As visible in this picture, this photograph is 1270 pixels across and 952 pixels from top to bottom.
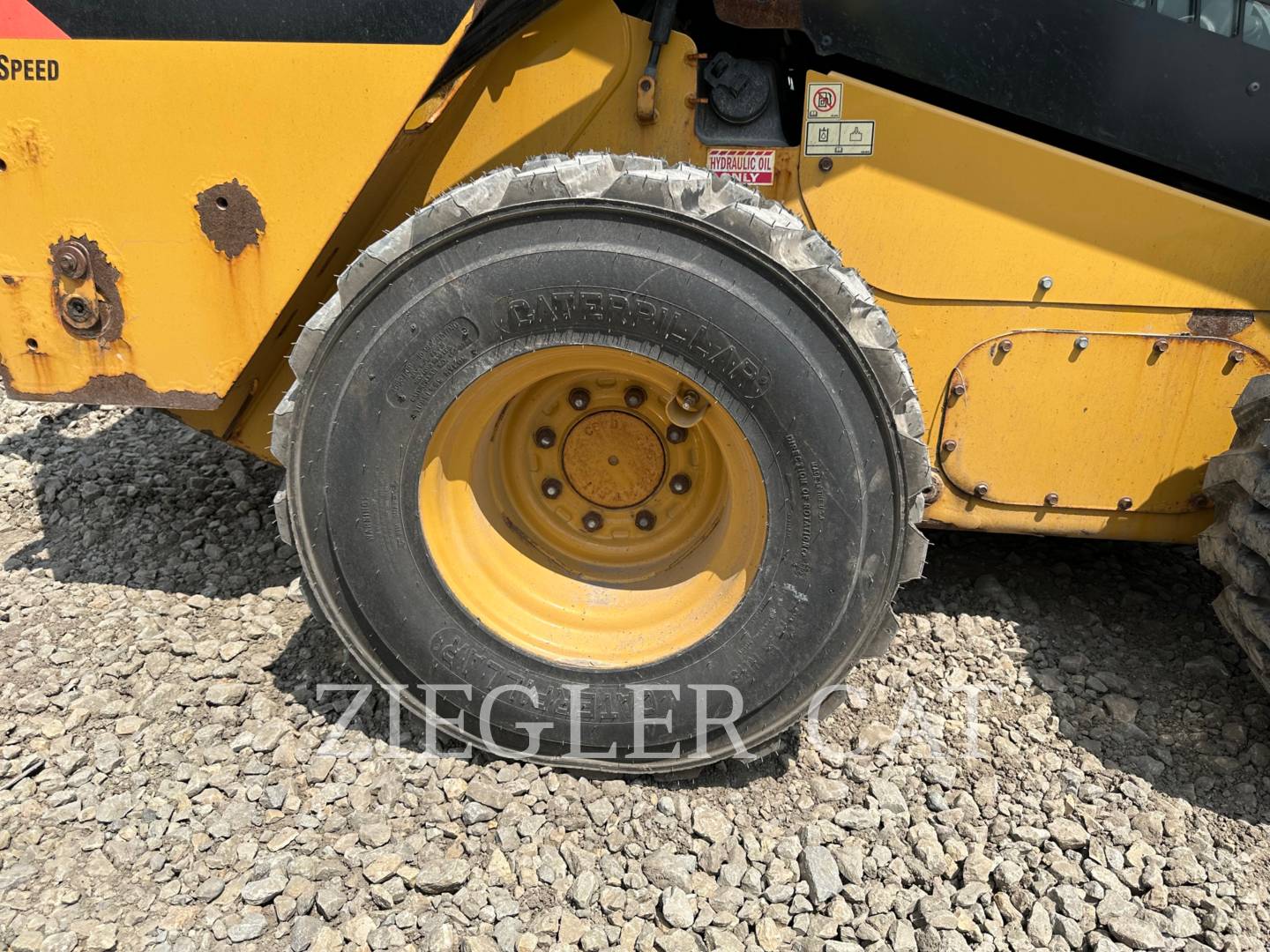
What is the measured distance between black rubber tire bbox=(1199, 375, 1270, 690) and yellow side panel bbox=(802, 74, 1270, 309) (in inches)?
11.7

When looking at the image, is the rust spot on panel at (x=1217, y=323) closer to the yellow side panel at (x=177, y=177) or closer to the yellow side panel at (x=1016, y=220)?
the yellow side panel at (x=1016, y=220)

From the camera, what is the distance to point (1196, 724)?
2387 millimetres

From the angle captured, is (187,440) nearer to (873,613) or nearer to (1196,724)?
(873,613)

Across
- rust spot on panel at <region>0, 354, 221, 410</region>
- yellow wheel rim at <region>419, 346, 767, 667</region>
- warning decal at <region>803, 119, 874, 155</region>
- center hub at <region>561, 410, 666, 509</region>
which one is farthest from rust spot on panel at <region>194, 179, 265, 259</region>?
warning decal at <region>803, 119, 874, 155</region>

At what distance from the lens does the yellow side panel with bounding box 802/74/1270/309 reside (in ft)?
7.30

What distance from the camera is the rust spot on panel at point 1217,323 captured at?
228 cm

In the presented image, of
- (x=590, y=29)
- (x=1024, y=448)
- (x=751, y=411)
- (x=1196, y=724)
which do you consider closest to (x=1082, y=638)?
(x=1196, y=724)

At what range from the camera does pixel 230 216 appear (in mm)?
2150

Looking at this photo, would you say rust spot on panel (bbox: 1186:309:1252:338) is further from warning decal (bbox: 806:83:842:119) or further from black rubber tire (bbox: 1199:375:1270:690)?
warning decal (bbox: 806:83:842:119)

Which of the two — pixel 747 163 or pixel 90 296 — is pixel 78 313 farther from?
pixel 747 163

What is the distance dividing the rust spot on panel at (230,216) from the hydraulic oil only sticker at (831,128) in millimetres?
1268

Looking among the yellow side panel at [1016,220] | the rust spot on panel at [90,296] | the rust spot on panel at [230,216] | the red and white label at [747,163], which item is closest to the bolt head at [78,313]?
the rust spot on panel at [90,296]

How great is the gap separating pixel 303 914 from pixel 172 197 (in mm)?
1560

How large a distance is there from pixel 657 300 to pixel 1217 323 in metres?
1.36
